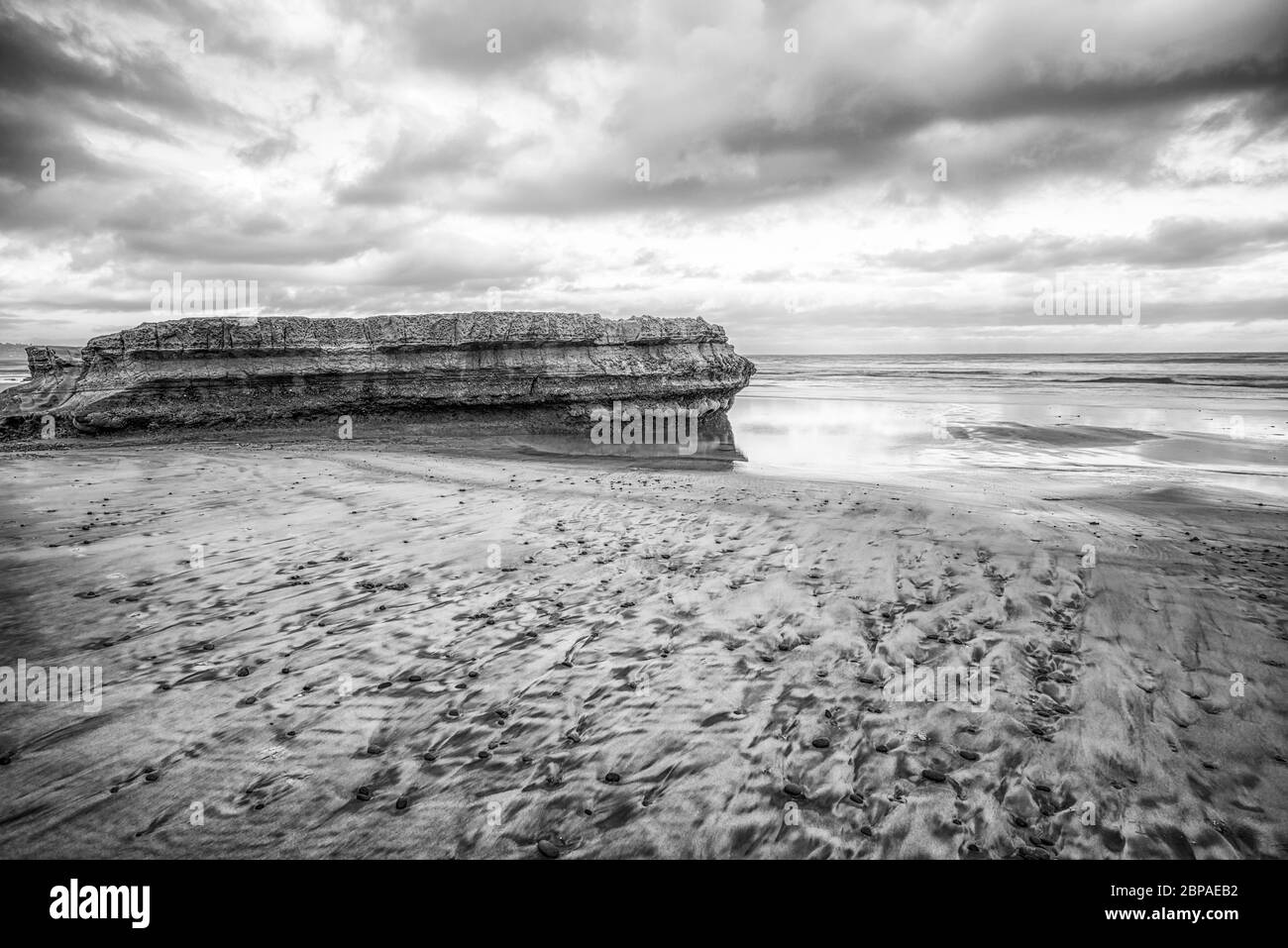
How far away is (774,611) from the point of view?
22.9 feet

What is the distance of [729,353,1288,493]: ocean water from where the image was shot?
17.8 m

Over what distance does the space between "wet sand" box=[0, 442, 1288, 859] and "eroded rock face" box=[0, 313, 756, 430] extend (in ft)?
32.4

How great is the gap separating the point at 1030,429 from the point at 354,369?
26.2m

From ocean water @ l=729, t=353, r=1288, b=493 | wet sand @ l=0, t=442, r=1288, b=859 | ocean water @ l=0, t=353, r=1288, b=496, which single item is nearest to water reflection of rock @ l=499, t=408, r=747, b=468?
ocean water @ l=0, t=353, r=1288, b=496

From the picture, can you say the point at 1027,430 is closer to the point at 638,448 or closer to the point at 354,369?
the point at 638,448

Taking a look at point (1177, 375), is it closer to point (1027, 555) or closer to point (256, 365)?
point (1027, 555)

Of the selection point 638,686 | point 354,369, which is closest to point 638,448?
point 354,369

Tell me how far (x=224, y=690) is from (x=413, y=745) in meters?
1.92

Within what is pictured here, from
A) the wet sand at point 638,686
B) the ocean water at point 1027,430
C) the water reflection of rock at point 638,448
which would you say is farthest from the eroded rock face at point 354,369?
the wet sand at point 638,686

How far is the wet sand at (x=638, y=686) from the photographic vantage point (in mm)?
3887

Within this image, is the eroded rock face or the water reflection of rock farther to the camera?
the water reflection of rock

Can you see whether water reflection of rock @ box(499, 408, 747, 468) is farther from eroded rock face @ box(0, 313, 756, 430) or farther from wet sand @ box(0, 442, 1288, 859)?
Result: wet sand @ box(0, 442, 1288, 859)

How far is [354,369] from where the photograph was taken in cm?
1986

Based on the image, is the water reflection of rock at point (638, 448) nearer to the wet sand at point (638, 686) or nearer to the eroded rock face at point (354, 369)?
the eroded rock face at point (354, 369)
